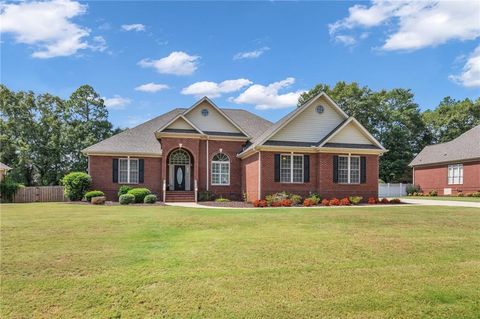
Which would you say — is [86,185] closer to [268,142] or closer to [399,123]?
[268,142]

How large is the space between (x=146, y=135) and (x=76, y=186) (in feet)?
21.0

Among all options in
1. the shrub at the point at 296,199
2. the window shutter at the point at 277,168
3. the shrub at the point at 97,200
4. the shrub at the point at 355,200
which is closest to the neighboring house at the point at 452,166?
the shrub at the point at 355,200

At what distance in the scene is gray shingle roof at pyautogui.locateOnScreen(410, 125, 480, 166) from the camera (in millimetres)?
34719

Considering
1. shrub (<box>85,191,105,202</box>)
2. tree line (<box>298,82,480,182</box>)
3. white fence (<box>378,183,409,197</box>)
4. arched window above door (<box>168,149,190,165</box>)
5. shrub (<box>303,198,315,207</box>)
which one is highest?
tree line (<box>298,82,480,182</box>)

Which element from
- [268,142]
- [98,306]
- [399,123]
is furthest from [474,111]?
[98,306]

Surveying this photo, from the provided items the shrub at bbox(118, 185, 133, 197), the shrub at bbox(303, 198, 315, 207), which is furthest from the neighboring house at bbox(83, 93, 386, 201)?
the shrub at bbox(303, 198, 315, 207)

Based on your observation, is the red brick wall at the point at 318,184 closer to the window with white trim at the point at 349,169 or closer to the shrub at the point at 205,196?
the window with white trim at the point at 349,169

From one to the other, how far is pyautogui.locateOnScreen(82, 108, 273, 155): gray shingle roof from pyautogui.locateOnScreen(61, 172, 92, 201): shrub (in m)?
1.86

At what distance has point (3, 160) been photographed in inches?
1644

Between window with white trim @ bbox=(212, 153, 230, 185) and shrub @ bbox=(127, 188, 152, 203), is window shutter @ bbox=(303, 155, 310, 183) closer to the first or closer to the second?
window with white trim @ bbox=(212, 153, 230, 185)

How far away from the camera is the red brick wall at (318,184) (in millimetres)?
23344

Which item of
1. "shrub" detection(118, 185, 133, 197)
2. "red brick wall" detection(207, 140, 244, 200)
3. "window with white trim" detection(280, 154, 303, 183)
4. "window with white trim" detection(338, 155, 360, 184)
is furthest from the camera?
"red brick wall" detection(207, 140, 244, 200)

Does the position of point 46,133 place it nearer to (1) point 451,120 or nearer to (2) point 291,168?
(2) point 291,168

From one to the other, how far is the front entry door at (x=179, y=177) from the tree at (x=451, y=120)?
42.1 metres
